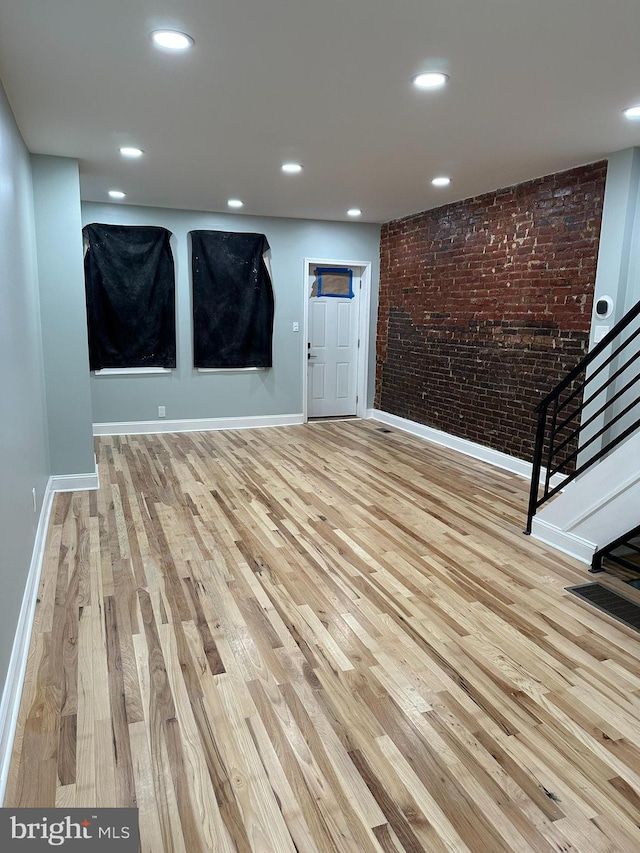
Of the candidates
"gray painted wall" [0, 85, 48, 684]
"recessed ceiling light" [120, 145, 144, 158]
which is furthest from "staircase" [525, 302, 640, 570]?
"recessed ceiling light" [120, 145, 144, 158]

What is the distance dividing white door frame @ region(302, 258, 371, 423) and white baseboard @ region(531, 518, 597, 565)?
4.20 meters

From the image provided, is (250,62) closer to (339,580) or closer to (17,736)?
(339,580)

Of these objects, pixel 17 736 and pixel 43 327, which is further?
pixel 43 327

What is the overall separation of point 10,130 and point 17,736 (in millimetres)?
3107

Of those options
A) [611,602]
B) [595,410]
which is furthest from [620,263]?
[611,602]

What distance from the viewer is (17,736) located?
1.98m

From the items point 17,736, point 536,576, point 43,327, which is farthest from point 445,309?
point 17,736

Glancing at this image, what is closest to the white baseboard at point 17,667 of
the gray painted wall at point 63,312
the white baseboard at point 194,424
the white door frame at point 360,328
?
the gray painted wall at point 63,312

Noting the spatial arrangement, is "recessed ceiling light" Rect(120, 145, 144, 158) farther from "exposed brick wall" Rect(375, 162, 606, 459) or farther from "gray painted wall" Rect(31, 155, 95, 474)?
"exposed brick wall" Rect(375, 162, 606, 459)

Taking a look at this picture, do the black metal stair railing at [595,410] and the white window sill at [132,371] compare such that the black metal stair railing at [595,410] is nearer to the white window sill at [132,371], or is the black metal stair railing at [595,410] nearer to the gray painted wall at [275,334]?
the gray painted wall at [275,334]

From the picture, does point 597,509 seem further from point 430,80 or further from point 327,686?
point 430,80

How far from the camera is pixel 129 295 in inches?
254

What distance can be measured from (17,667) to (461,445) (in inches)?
187

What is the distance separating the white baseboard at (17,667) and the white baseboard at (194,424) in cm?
335
